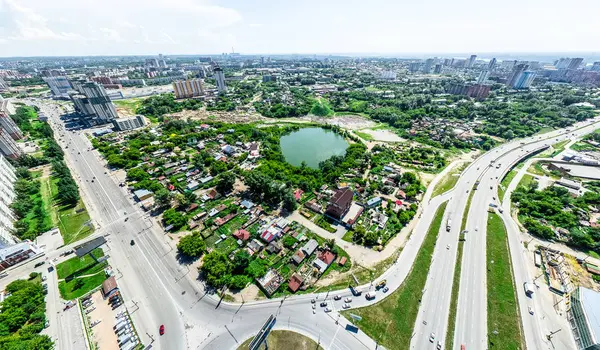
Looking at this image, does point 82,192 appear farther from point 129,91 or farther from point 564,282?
point 129,91

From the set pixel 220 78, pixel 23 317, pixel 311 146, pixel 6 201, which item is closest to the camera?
pixel 23 317

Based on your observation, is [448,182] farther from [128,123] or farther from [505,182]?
[128,123]

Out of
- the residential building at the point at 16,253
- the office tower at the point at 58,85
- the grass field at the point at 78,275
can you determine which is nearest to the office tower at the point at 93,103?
the office tower at the point at 58,85

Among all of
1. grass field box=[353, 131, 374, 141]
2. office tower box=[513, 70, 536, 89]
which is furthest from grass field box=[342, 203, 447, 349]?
office tower box=[513, 70, 536, 89]

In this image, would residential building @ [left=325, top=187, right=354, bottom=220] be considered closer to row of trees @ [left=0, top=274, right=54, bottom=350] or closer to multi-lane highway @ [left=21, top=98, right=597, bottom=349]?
multi-lane highway @ [left=21, top=98, right=597, bottom=349]

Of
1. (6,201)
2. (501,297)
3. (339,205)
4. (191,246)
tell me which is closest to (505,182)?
(501,297)

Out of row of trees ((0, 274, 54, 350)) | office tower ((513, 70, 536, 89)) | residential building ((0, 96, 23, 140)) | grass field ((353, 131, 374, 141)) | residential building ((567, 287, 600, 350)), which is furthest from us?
office tower ((513, 70, 536, 89))

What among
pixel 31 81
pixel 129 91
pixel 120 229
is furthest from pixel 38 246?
pixel 31 81
